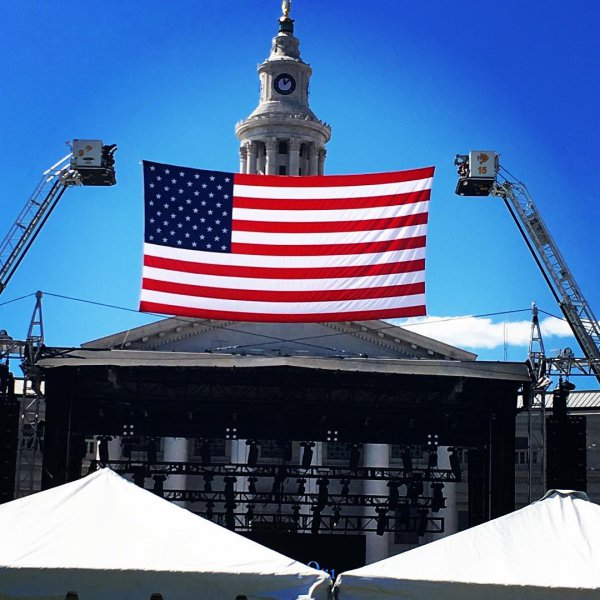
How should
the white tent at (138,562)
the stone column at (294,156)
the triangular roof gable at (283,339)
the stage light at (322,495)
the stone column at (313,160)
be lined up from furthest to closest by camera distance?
1. the stone column at (313,160)
2. the stone column at (294,156)
3. the triangular roof gable at (283,339)
4. the stage light at (322,495)
5. the white tent at (138,562)

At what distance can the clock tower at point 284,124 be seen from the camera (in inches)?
3593

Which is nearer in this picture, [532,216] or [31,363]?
[31,363]

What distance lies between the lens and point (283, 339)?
6378 cm

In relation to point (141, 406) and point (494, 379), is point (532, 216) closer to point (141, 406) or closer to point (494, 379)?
point (494, 379)

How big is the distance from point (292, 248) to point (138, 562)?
18.7m

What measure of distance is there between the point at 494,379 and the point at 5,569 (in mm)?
23179

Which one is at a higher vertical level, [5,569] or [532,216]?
[532,216]

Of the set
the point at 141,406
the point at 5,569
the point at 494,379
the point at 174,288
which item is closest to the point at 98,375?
the point at 141,406

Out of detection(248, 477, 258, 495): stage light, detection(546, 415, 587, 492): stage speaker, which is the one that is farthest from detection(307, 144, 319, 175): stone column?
detection(546, 415, 587, 492): stage speaker

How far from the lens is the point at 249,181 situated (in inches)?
1192

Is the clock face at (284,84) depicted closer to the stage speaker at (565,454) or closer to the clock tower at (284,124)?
the clock tower at (284,124)

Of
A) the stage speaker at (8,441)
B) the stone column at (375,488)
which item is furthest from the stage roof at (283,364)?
the stone column at (375,488)

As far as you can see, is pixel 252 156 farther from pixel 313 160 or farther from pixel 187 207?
pixel 187 207

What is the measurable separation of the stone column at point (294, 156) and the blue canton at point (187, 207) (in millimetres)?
60742
